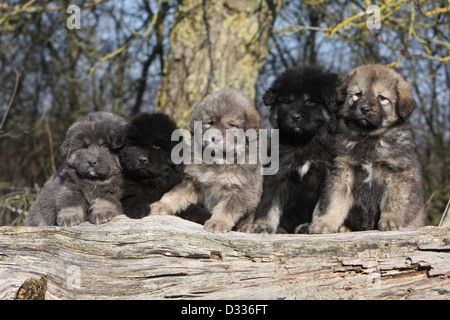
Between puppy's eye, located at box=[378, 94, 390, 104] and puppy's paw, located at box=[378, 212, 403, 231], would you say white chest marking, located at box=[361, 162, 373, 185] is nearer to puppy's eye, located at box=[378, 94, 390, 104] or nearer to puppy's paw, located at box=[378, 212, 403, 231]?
puppy's paw, located at box=[378, 212, 403, 231]

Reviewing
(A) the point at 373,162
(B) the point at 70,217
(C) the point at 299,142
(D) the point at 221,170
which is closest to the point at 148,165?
(D) the point at 221,170

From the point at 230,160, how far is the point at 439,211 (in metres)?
6.38

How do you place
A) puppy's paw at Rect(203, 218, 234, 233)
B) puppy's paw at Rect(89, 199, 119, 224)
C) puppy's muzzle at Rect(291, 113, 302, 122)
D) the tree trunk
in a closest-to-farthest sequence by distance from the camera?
puppy's paw at Rect(203, 218, 234, 233) → puppy's paw at Rect(89, 199, 119, 224) → puppy's muzzle at Rect(291, 113, 302, 122) → the tree trunk

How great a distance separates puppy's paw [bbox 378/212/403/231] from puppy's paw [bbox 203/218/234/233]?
1404 millimetres

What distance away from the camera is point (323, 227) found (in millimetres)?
4551

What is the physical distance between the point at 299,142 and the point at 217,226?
4.09 ft

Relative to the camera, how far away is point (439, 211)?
959 cm

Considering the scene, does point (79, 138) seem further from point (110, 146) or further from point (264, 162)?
point (264, 162)

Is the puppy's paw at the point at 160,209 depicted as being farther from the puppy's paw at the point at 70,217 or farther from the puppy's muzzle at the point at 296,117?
the puppy's muzzle at the point at 296,117

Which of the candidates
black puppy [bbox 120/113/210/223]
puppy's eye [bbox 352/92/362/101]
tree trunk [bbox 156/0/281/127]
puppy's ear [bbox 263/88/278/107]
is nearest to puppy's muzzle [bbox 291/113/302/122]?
→ puppy's ear [bbox 263/88/278/107]

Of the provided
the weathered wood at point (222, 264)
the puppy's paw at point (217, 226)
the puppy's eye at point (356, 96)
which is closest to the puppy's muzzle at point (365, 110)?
the puppy's eye at point (356, 96)

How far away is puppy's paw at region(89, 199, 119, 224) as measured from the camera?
177 inches

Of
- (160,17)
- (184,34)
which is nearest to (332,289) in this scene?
(184,34)

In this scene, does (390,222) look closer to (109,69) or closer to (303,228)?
(303,228)
